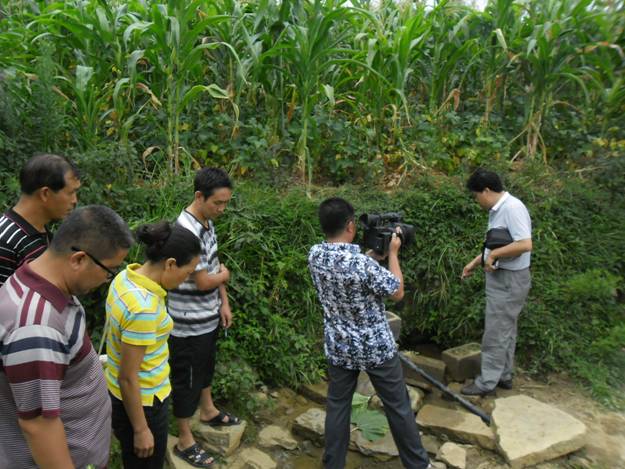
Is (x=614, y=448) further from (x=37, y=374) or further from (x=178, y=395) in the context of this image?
(x=37, y=374)

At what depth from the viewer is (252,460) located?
3004mm

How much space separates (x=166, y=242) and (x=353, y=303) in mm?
1036

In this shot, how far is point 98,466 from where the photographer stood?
1652 mm

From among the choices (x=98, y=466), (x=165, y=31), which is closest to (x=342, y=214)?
(x=98, y=466)

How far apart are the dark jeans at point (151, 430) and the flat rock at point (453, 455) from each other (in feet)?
6.00

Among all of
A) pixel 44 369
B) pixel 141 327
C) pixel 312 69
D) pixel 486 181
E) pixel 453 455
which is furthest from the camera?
pixel 312 69

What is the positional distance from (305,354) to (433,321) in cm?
145

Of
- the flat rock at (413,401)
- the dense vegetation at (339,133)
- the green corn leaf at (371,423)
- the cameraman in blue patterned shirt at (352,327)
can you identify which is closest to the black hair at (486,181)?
the dense vegetation at (339,133)

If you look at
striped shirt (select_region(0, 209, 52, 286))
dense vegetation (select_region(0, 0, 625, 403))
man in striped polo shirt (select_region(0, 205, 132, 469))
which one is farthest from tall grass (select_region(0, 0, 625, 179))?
man in striped polo shirt (select_region(0, 205, 132, 469))

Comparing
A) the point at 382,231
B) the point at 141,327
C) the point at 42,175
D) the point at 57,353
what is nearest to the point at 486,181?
the point at 382,231

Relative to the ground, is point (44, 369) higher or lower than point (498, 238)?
higher

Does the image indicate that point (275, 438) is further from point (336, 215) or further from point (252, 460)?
point (336, 215)

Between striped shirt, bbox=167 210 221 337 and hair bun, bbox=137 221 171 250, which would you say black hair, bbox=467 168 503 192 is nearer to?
striped shirt, bbox=167 210 221 337

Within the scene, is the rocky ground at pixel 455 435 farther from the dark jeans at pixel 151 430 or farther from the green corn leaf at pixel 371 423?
the dark jeans at pixel 151 430
